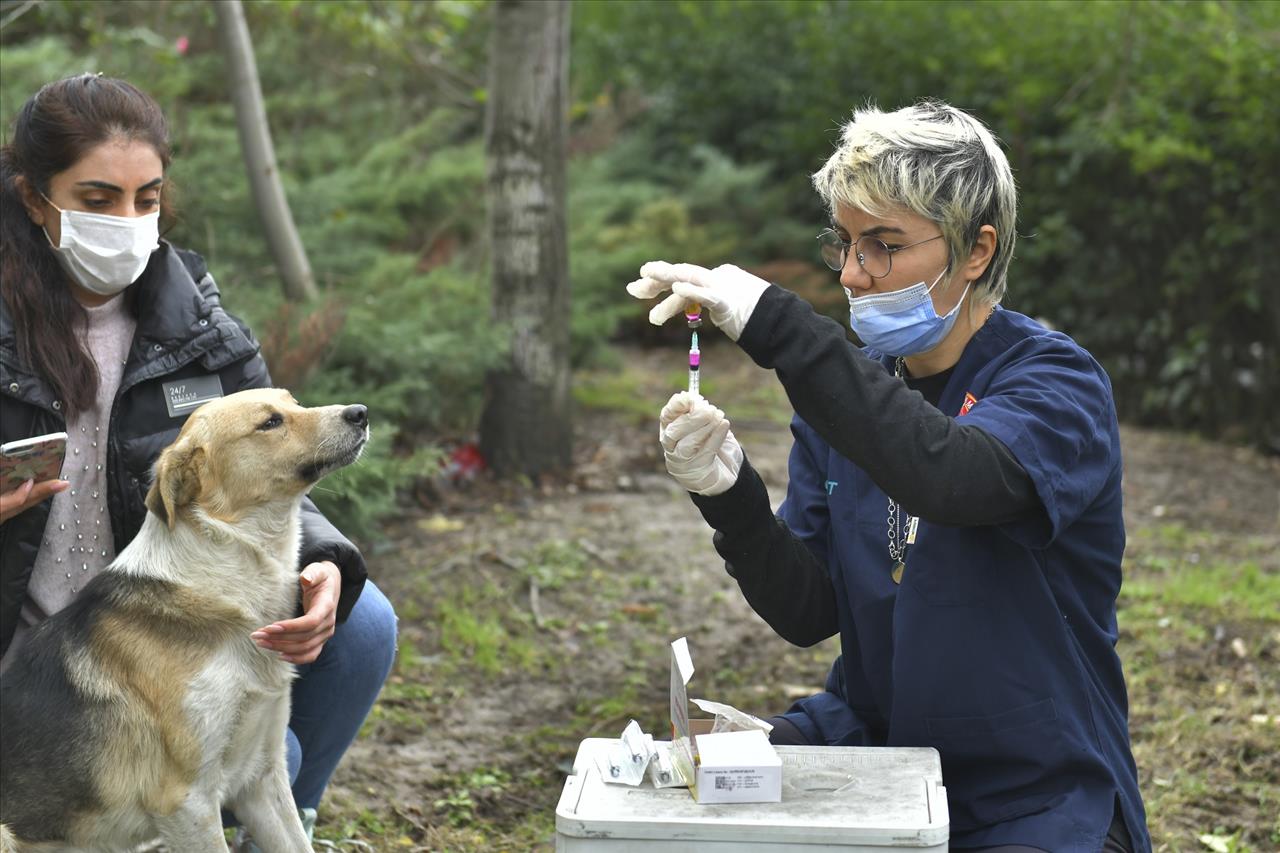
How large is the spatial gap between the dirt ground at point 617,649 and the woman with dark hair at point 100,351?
3.14ft

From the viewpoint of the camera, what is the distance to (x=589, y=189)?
12.0 meters

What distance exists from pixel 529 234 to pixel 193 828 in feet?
15.3

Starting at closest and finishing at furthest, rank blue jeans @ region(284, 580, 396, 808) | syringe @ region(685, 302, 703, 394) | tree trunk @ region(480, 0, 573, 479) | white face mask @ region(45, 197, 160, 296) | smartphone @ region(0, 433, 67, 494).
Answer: syringe @ region(685, 302, 703, 394)
smartphone @ region(0, 433, 67, 494)
white face mask @ region(45, 197, 160, 296)
blue jeans @ region(284, 580, 396, 808)
tree trunk @ region(480, 0, 573, 479)

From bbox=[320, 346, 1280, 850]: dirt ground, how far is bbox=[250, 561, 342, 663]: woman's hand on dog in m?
0.94

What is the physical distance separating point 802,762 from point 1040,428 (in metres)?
0.76

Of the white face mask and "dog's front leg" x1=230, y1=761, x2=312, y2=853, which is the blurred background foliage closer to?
the white face mask

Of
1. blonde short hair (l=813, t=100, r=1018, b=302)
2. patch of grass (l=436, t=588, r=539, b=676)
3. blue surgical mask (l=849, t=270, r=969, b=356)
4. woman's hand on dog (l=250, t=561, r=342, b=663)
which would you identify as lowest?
patch of grass (l=436, t=588, r=539, b=676)

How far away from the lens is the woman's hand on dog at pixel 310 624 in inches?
116

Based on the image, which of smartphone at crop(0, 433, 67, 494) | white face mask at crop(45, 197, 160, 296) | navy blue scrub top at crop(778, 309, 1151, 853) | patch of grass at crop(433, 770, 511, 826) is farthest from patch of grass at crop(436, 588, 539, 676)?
navy blue scrub top at crop(778, 309, 1151, 853)

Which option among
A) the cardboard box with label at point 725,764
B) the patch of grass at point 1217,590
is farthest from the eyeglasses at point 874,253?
the patch of grass at point 1217,590

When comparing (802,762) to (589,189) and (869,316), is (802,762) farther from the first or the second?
(589,189)

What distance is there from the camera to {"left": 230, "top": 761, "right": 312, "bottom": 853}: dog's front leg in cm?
313

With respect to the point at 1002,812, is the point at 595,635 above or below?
below

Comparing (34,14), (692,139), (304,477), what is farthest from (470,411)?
(692,139)
